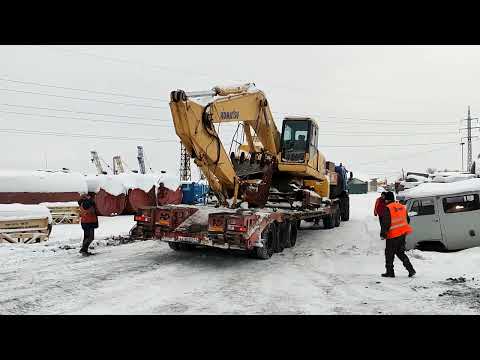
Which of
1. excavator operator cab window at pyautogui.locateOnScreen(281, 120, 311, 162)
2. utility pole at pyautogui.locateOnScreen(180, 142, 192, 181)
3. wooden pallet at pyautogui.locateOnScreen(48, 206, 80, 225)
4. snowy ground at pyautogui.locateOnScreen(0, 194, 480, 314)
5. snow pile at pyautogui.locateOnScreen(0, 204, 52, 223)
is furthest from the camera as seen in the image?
utility pole at pyautogui.locateOnScreen(180, 142, 192, 181)

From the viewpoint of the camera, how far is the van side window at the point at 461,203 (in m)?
9.73

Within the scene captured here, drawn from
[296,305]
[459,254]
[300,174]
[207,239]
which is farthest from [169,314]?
[300,174]

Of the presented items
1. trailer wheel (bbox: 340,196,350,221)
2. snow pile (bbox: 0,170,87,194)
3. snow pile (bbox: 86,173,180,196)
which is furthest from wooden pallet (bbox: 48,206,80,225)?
trailer wheel (bbox: 340,196,350,221)

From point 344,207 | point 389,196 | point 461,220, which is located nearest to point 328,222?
point 344,207

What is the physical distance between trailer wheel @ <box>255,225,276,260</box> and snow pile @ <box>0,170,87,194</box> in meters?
14.7

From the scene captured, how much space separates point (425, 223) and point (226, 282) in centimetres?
548

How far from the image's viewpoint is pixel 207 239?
8.89 m

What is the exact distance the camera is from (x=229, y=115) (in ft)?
33.6

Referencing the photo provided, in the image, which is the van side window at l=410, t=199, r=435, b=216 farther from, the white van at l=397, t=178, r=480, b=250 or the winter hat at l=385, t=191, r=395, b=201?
the winter hat at l=385, t=191, r=395, b=201

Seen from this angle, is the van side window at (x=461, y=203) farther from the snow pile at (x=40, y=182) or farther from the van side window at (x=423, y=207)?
the snow pile at (x=40, y=182)

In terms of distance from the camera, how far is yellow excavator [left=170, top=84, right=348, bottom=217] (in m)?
9.42

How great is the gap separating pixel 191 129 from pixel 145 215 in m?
2.45

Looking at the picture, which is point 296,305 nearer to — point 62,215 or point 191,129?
point 191,129

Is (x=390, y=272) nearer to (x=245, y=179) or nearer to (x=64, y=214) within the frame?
(x=245, y=179)
